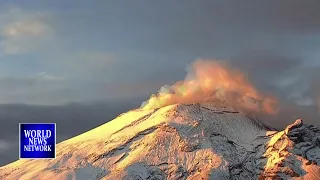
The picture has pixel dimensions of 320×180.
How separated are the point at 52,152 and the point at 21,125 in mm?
5937

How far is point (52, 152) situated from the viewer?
94312mm

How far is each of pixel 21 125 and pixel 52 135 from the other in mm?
4883

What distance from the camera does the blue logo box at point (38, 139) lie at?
93812 millimetres

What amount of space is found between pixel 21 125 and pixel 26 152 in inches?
158

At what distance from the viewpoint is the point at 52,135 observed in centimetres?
9350

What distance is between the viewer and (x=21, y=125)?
94312 millimetres

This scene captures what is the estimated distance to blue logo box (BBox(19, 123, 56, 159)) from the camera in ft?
308

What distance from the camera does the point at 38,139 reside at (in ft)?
315

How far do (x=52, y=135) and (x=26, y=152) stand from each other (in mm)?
4889

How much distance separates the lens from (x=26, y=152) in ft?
311

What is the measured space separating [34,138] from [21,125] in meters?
2.95

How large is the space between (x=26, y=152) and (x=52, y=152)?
387 centimetres
